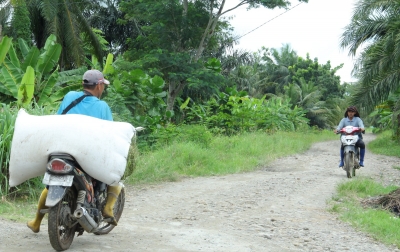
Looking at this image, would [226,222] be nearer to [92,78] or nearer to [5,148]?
[92,78]

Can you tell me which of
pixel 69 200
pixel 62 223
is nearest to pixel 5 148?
Result: pixel 69 200

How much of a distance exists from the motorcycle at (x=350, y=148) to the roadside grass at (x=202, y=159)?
85.0 inches

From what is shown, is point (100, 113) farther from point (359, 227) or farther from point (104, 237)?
point (359, 227)

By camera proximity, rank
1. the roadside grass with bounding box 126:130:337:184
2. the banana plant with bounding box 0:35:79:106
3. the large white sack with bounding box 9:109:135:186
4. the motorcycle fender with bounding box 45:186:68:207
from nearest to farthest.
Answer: the motorcycle fender with bounding box 45:186:68:207 → the large white sack with bounding box 9:109:135:186 → the roadside grass with bounding box 126:130:337:184 → the banana plant with bounding box 0:35:79:106

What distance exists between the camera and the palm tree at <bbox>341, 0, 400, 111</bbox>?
2062 centimetres

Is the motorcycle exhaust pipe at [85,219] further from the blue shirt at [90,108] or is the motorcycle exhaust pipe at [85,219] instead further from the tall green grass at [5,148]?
the tall green grass at [5,148]

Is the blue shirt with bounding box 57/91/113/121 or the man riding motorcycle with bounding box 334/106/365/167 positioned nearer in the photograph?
the blue shirt with bounding box 57/91/113/121

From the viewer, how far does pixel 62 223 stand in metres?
4.58

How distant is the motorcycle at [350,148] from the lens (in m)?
11.7

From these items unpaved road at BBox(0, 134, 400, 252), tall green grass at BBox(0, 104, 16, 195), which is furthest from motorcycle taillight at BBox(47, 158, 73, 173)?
tall green grass at BBox(0, 104, 16, 195)

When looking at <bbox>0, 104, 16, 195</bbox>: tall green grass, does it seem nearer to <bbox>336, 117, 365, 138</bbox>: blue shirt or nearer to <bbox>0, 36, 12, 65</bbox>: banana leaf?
<bbox>0, 36, 12, 65</bbox>: banana leaf

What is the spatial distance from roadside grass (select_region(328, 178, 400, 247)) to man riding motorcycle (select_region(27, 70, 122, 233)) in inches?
119

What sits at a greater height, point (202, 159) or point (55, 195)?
point (55, 195)

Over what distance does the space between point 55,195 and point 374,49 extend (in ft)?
62.2
